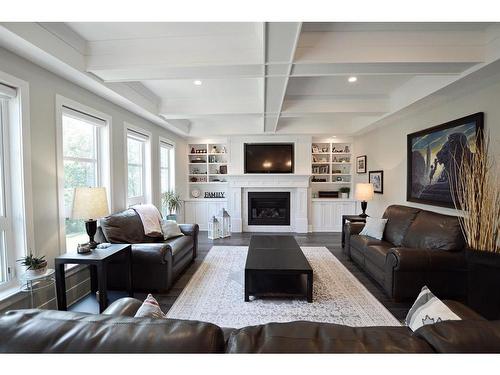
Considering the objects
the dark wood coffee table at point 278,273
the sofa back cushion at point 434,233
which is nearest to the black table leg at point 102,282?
the dark wood coffee table at point 278,273

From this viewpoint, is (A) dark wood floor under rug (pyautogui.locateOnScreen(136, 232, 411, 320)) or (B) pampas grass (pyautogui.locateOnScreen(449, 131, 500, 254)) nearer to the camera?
(B) pampas grass (pyautogui.locateOnScreen(449, 131, 500, 254))

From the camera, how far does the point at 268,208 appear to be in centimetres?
623

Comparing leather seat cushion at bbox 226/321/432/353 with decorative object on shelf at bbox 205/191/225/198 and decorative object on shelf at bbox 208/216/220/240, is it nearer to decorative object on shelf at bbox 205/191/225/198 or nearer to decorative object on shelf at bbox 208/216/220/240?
decorative object on shelf at bbox 208/216/220/240

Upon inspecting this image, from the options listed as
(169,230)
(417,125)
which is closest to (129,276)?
(169,230)

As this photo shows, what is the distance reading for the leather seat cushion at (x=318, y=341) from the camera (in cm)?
75

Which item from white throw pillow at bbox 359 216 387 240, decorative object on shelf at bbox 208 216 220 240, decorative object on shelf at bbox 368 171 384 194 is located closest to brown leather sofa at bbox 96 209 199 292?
decorative object on shelf at bbox 208 216 220 240

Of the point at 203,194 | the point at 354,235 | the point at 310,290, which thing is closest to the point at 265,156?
the point at 203,194

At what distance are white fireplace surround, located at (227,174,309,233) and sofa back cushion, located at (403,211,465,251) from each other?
2921 mm

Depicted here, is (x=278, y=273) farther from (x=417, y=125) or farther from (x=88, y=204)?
(x=417, y=125)

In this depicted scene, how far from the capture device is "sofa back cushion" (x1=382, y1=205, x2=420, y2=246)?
331cm

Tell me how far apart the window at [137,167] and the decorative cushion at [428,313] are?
3.84m

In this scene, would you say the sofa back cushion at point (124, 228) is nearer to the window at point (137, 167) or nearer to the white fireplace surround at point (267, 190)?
the window at point (137, 167)
